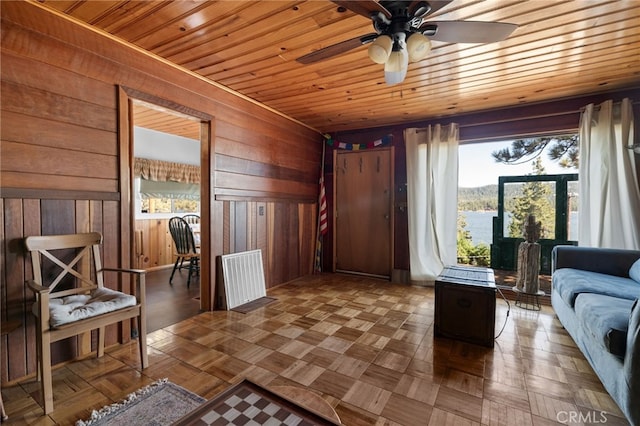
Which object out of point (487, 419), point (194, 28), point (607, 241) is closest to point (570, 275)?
point (607, 241)

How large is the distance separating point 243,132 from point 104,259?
188cm

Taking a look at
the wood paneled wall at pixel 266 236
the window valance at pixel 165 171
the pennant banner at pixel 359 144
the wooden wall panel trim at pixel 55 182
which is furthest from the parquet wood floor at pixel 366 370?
the window valance at pixel 165 171

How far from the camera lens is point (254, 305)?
312 cm

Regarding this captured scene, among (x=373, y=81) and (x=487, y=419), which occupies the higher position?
(x=373, y=81)

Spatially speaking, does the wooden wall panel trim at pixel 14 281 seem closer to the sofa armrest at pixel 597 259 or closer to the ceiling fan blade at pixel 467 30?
the ceiling fan blade at pixel 467 30

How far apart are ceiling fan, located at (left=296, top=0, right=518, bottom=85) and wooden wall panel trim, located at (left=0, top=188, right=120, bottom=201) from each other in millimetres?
2083

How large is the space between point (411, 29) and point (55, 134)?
2.31 meters

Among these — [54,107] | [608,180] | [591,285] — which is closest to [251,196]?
[54,107]

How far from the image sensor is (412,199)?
400cm

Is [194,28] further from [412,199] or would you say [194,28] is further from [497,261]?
[497,261]

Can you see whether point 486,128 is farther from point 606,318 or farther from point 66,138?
point 66,138

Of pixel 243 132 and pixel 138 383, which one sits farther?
pixel 243 132

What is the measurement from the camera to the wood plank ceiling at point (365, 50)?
1776mm

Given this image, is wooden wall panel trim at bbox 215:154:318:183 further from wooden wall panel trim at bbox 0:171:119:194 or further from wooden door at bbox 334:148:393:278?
wooden wall panel trim at bbox 0:171:119:194
